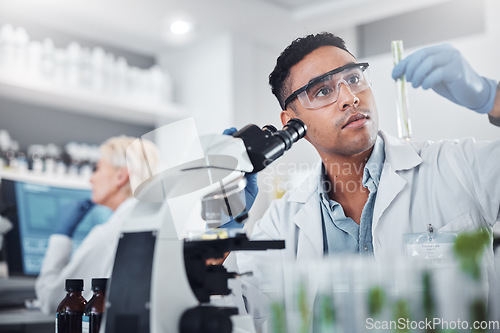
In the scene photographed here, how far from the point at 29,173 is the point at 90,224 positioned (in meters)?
0.53

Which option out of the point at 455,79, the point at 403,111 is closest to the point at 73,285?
the point at 403,111

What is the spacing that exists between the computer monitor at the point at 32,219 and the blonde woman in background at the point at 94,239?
→ 0.23 feet

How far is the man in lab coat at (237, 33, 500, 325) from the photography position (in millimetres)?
1174

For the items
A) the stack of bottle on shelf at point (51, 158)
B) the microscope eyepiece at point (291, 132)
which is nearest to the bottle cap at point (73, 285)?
the microscope eyepiece at point (291, 132)

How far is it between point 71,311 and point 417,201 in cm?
84

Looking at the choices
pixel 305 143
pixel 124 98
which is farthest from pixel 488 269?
pixel 124 98

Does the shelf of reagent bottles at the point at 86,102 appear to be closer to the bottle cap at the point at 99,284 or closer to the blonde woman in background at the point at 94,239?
the blonde woman in background at the point at 94,239

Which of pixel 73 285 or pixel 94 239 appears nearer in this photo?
pixel 73 285

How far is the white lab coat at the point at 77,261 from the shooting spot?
2.44m

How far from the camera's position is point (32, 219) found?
2.96m

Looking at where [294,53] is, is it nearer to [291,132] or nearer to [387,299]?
[291,132]

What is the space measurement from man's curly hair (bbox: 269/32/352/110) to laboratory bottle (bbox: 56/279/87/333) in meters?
0.68

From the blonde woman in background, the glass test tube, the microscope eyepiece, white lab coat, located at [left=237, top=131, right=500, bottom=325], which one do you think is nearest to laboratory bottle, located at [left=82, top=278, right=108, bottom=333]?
white lab coat, located at [left=237, top=131, right=500, bottom=325]

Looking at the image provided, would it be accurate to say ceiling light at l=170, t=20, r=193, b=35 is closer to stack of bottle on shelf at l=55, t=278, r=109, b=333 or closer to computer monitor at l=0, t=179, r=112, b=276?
computer monitor at l=0, t=179, r=112, b=276
